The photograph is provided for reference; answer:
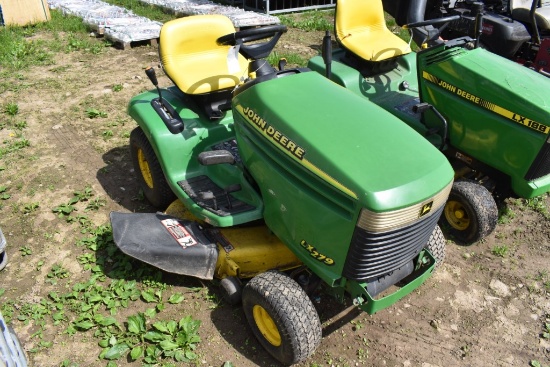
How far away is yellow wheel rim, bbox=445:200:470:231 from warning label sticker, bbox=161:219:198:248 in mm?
1895

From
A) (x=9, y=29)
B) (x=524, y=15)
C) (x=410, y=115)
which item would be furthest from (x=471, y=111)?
(x=9, y=29)

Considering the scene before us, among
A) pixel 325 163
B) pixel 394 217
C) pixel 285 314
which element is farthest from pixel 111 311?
pixel 394 217

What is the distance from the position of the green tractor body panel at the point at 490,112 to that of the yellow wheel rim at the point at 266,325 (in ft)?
6.29

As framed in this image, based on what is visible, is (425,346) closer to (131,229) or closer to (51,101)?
(131,229)

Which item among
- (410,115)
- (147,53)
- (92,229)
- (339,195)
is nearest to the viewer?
(339,195)

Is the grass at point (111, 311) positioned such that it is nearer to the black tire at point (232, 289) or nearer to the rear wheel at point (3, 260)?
the rear wheel at point (3, 260)

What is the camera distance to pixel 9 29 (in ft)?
24.6

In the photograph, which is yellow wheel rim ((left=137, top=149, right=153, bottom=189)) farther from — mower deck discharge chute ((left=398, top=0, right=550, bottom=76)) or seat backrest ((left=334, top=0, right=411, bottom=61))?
mower deck discharge chute ((left=398, top=0, right=550, bottom=76))

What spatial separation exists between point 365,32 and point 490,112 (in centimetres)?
164

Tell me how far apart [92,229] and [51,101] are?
8.04 feet

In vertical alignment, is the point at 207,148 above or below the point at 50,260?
above

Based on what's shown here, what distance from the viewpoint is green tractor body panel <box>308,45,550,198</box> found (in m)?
3.21

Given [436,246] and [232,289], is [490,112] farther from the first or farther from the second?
[232,289]

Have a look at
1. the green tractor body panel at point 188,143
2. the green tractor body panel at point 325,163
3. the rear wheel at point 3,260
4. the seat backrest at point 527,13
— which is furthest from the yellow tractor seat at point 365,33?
the rear wheel at point 3,260
